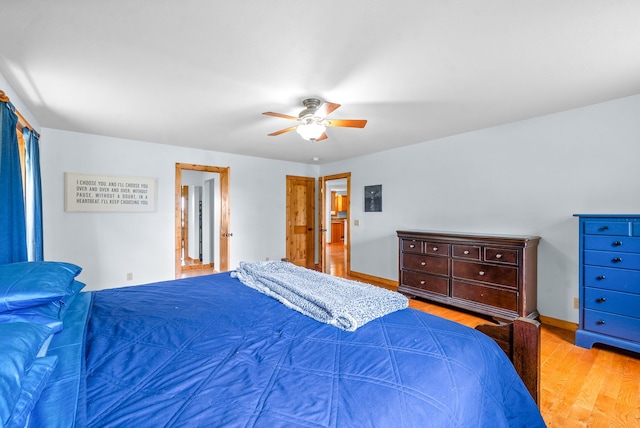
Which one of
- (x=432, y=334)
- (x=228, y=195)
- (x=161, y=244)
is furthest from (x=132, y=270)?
(x=432, y=334)

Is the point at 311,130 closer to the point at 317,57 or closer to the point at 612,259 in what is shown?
the point at 317,57

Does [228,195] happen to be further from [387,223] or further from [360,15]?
[360,15]

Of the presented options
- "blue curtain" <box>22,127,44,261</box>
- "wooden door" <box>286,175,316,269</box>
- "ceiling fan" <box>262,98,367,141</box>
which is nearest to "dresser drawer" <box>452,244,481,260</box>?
"ceiling fan" <box>262,98,367,141</box>

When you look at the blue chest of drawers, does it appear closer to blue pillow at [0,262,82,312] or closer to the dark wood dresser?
the dark wood dresser

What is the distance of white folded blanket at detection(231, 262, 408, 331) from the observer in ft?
4.82

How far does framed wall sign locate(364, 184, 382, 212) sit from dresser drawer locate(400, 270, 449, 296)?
139cm

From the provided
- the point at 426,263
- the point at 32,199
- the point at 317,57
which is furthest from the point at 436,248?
the point at 32,199

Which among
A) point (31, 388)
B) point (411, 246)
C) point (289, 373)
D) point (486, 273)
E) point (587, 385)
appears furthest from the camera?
point (411, 246)

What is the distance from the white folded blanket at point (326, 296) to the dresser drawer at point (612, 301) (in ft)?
7.35

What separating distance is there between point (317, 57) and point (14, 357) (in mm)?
2091

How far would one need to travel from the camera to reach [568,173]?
3135mm

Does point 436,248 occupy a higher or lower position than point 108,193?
lower

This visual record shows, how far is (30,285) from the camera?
134 centimetres

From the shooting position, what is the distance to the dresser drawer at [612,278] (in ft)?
8.17
